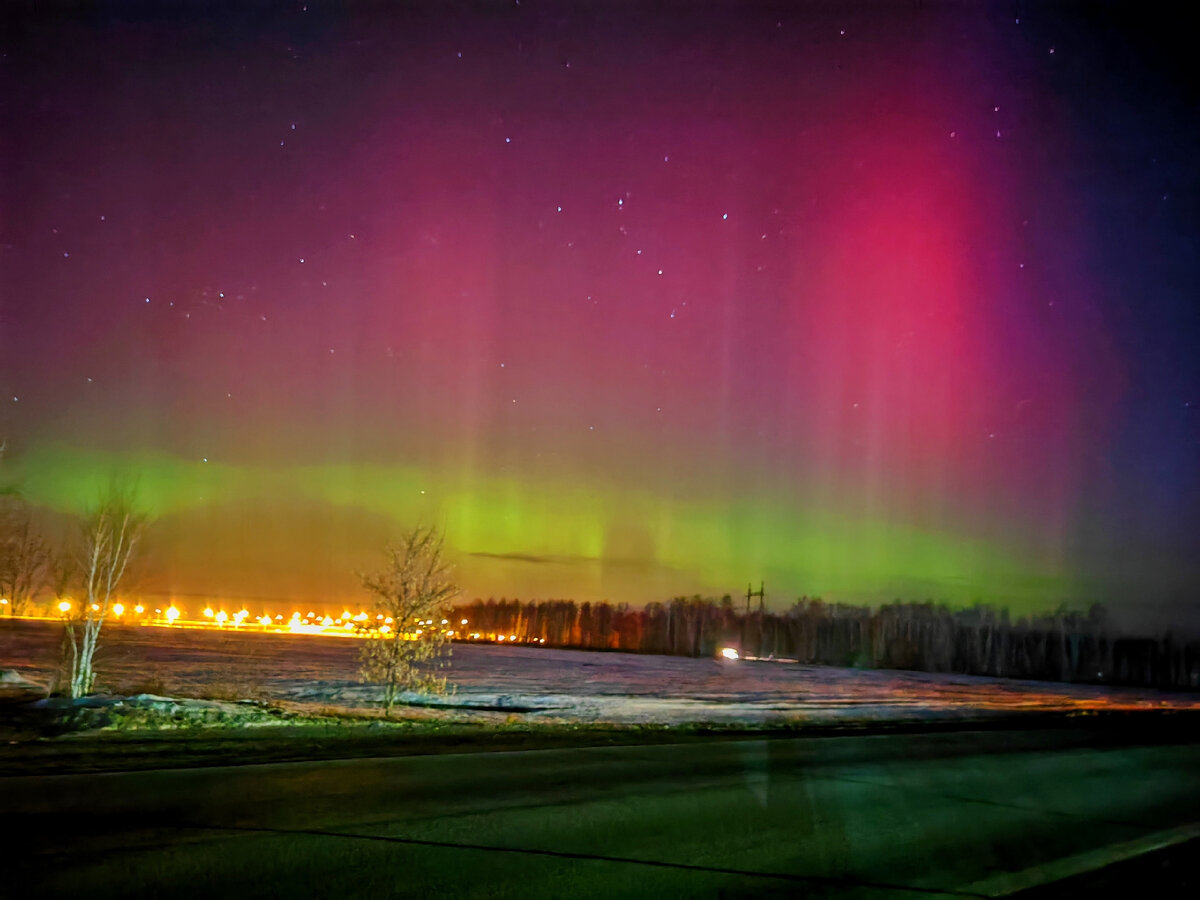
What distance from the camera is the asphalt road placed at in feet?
24.2

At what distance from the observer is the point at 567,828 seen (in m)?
9.40

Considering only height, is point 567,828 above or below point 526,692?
above

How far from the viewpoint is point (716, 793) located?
11.6 meters

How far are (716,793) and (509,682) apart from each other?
4460cm

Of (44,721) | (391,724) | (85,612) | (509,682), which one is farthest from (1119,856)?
(509,682)

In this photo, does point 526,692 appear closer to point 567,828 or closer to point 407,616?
point 407,616

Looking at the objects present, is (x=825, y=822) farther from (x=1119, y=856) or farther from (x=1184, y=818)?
(x=1184, y=818)

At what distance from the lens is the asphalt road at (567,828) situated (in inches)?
291

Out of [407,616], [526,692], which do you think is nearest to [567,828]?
[407,616]

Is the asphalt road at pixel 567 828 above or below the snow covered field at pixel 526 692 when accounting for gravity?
above

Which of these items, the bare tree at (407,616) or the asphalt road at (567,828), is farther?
the bare tree at (407,616)

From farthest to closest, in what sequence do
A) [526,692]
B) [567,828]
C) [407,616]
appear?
[526,692] → [407,616] → [567,828]

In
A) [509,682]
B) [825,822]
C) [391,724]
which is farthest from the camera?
[509,682]

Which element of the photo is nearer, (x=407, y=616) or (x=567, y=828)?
(x=567, y=828)
